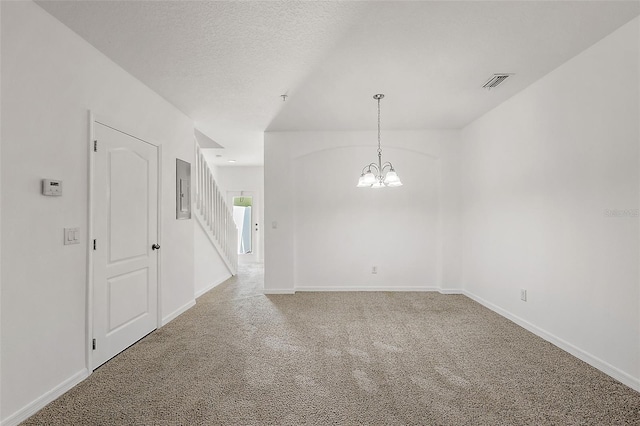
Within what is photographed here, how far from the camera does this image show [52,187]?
2211mm

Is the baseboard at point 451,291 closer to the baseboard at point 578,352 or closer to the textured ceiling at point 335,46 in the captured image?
the baseboard at point 578,352

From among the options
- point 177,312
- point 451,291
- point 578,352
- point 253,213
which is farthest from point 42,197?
point 253,213

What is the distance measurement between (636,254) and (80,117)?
4.38m

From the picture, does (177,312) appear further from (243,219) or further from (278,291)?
(243,219)

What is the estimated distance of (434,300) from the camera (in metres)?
4.77

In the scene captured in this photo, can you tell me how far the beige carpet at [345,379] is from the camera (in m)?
2.06

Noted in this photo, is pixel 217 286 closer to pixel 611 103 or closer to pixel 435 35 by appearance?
pixel 435 35

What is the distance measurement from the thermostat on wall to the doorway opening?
22.7 ft

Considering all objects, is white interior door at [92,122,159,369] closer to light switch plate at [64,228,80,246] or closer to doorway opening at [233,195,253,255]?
light switch plate at [64,228,80,246]

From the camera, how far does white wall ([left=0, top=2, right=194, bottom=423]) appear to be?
1.95 meters

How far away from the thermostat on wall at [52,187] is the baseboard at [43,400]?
1.38 meters

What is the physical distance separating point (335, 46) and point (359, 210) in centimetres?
313

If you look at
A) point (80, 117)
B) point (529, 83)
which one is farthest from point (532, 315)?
point (80, 117)

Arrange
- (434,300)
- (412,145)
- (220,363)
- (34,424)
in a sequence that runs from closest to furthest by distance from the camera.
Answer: (34,424)
(220,363)
(434,300)
(412,145)
